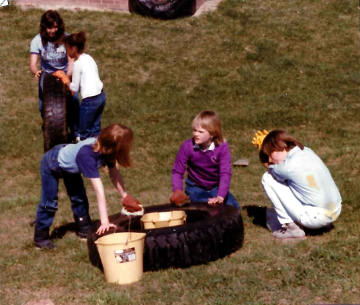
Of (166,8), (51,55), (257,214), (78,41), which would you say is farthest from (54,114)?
(166,8)

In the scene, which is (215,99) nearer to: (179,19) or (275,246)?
(179,19)

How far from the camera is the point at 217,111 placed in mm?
12555

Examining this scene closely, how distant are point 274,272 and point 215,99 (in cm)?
803

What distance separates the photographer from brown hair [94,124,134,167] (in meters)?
5.54

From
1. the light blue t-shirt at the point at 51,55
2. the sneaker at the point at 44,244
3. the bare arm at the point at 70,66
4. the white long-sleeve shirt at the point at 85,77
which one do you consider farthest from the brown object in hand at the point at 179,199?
the light blue t-shirt at the point at 51,55

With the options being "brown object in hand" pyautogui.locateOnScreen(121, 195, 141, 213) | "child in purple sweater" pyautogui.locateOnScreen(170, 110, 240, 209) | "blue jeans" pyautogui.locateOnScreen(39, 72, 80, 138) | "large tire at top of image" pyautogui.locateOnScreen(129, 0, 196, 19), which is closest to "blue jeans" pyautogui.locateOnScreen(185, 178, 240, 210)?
"child in purple sweater" pyautogui.locateOnScreen(170, 110, 240, 209)

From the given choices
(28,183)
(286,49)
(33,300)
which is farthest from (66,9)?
(33,300)

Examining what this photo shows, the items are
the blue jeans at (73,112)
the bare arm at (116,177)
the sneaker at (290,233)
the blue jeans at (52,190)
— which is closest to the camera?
the bare arm at (116,177)

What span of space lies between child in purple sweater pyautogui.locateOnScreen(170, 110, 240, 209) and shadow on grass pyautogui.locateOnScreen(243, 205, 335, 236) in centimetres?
35

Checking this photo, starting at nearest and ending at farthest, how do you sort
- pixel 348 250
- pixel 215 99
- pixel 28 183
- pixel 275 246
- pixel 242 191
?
1. pixel 348 250
2. pixel 275 246
3. pixel 242 191
4. pixel 28 183
5. pixel 215 99

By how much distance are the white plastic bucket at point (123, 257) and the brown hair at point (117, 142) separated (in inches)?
26.1

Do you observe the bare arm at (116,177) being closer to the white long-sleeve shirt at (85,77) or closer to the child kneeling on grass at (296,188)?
the child kneeling on grass at (296,188)

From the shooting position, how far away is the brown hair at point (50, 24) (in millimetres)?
8316

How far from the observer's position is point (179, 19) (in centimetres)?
1673
